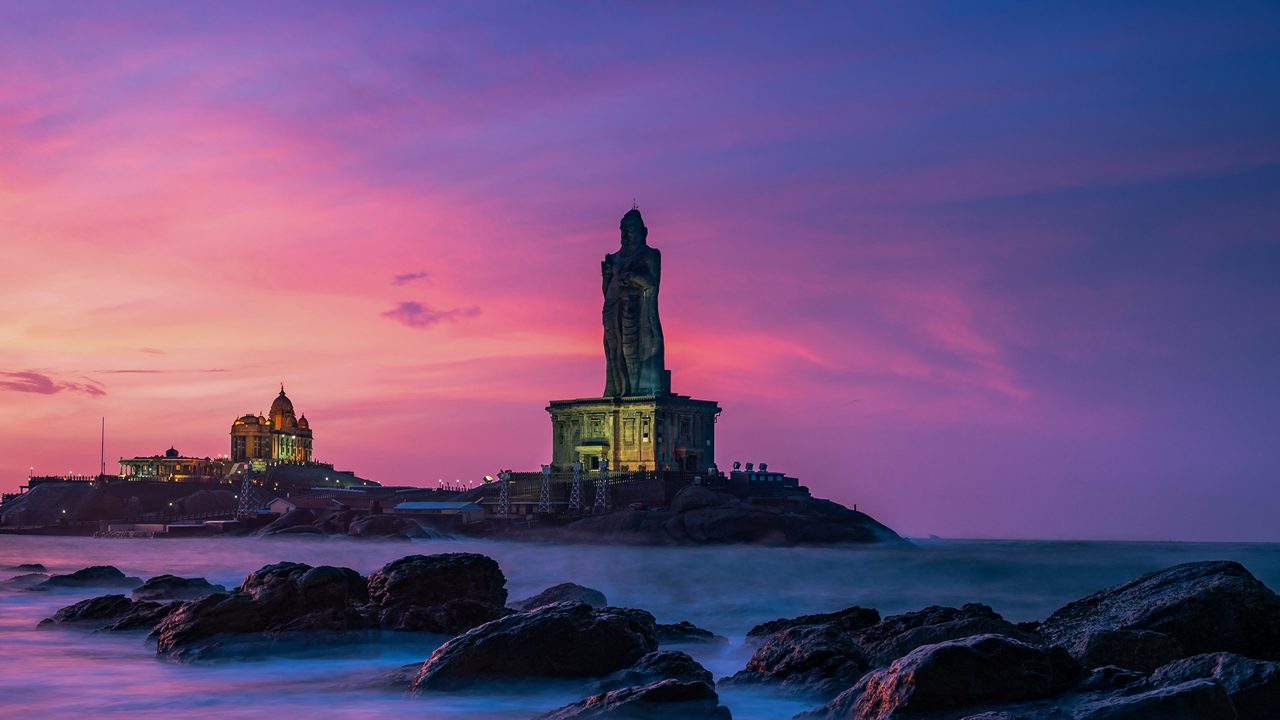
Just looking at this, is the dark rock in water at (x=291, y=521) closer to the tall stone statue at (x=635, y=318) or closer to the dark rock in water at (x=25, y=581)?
the tall stone statue at (x=635, y=318)

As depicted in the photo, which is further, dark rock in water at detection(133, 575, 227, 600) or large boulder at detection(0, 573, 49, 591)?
large boulder at detection(0, 573, 49, 591)

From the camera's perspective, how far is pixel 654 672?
75.2 feet

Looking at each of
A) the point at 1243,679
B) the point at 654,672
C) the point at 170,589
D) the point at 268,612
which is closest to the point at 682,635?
the point at 268,612

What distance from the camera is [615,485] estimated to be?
5074 inches

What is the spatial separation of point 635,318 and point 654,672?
124378 millimetres

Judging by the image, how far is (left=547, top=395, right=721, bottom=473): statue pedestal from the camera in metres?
142

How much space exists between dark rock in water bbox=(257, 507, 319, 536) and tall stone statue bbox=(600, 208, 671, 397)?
35771 millimetres

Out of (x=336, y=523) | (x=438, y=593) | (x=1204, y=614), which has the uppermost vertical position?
(x=1204, y=614)

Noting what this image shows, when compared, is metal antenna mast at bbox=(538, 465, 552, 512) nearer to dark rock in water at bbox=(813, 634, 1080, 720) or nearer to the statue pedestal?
the statue pedestal

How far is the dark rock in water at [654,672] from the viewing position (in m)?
22.7

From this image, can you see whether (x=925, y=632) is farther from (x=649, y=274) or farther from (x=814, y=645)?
(x=649, y=274)

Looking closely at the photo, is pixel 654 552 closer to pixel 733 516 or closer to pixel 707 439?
pixel 733 516

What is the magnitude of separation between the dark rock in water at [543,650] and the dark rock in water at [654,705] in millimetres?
4241

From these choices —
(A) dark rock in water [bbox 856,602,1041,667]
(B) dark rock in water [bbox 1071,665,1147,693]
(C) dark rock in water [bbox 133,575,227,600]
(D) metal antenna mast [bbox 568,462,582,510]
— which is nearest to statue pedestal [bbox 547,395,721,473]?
(D) metal antenna mast [bbox 568,462,582,510]
